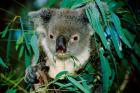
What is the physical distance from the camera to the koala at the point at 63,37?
12.3ft

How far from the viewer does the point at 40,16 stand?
3.94 m

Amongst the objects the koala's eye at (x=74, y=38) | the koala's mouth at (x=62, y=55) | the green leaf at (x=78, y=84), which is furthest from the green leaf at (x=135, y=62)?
the green leaf at (x=78, y=84)

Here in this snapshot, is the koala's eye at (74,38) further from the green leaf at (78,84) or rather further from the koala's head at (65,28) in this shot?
the green leaf at (78,84)

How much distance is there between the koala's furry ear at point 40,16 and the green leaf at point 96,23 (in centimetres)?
43

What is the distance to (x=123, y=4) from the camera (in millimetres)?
4273

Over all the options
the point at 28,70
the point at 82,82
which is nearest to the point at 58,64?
the point at 28,70

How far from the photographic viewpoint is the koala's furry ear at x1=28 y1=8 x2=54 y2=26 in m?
3.92

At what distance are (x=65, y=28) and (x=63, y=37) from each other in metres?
0.13

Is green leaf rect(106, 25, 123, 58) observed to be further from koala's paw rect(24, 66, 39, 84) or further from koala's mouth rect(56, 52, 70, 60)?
koala's paw rect(24, 66, 39, 84)

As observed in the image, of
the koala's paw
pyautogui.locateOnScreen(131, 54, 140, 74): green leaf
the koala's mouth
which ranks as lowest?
pyautogui.locateOnScreen(131, 54, 140, 74): green leaf

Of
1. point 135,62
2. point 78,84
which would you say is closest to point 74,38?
point 78,84

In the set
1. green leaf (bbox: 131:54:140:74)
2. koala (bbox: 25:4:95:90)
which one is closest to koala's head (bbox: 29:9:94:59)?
koala (bbox: 25:4:95:90)

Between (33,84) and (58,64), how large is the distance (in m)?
0.26

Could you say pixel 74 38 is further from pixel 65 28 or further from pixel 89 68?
pixel 89 68
